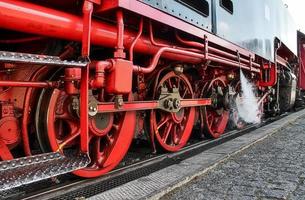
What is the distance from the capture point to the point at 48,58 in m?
2.02

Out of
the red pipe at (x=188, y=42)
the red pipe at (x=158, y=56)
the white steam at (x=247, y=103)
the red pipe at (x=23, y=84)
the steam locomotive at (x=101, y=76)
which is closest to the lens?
the red pipe at (x=23, y=84)

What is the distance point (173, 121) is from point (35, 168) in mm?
2281

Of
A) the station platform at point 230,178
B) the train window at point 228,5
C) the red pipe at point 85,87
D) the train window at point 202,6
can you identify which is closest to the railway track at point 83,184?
the station platform at point 230,178

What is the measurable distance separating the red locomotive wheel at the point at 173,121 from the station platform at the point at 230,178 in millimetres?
465

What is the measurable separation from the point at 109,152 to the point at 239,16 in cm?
291

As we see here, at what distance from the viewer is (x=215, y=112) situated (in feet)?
17.8

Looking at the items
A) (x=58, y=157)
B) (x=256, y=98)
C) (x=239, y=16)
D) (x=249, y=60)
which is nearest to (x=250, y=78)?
(x=256, y=98)

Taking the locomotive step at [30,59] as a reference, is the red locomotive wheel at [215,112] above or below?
below

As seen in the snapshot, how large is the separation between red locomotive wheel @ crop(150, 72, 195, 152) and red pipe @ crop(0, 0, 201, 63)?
110 centimetres

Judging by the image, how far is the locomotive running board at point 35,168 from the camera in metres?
1.84

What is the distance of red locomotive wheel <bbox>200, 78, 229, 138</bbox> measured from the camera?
4.96m

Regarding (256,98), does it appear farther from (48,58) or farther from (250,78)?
(48,58)

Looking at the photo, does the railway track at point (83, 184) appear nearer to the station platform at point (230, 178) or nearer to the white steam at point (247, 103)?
the station platform at point (230, 178)

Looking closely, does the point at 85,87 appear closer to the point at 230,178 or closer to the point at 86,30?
the point at 86,30
